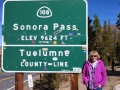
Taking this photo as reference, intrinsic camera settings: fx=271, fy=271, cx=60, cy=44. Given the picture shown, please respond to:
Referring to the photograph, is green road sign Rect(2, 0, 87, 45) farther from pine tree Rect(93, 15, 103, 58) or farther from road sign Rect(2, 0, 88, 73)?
pine tree Rect(93, 15, 103, 58)

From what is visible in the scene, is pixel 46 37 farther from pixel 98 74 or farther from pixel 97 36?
pixel 97 36

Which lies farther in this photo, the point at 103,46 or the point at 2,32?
the point at 103,46

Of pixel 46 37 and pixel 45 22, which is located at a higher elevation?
→ pixel 45 22

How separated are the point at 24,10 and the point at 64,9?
89 cm

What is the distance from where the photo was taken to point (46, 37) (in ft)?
19.1

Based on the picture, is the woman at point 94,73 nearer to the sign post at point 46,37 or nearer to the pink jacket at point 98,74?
the pink jacket at point 98,74

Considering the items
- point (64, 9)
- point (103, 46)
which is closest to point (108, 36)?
point (103, 46)

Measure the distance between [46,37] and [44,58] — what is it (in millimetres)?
456

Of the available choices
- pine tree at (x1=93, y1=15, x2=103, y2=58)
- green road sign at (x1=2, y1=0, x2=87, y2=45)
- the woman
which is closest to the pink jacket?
the woman

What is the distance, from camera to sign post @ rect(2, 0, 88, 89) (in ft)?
19.0

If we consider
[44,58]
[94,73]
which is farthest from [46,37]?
[94,73]

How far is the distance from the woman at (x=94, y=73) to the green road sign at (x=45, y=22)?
1.45 feet

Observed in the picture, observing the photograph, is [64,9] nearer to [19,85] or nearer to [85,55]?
[85,55]

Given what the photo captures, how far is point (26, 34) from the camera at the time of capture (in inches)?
231
